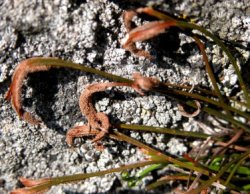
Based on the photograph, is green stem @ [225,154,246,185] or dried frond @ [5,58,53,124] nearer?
dried frond @ [5,58,53,124]

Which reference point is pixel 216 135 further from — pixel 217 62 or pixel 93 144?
pixel 93 144

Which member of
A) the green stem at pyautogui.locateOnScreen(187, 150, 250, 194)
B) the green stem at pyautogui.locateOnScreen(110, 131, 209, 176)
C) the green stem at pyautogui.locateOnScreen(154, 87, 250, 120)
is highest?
the green stem at pyautogui.locateOnScreen(154, 87, 250, 120)

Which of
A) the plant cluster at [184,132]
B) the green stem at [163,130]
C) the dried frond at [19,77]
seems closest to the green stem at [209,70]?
the plant cluster at [184,132]

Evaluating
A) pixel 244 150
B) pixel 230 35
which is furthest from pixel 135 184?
pixel 230 35

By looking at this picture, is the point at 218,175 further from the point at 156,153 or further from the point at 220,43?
the point at 220,43

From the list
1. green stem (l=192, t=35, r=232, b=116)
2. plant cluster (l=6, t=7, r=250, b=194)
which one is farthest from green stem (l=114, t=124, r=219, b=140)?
green stem (l=192, t=35, r=232, b=116)

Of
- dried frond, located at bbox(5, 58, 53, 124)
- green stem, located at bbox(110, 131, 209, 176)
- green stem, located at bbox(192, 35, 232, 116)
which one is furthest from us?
green stem, located at bbox(110, 131, 209, 176)

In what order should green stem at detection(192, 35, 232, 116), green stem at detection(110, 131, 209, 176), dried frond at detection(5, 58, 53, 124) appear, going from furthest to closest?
green stem at detection(110, 131, 209, 176), green stem at detection(192, 35, 232, 116), dried frond at detection(5, 58, 53, 124)

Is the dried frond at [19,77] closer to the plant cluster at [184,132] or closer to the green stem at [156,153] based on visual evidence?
the plant cluster at [184,132]

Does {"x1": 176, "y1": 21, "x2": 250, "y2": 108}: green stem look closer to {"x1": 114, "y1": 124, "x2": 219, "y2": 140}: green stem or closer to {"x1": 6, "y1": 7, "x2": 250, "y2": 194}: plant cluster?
{"x1": 6, "y1": 7, "x2": 250, "y2": 194}: plant cluster
